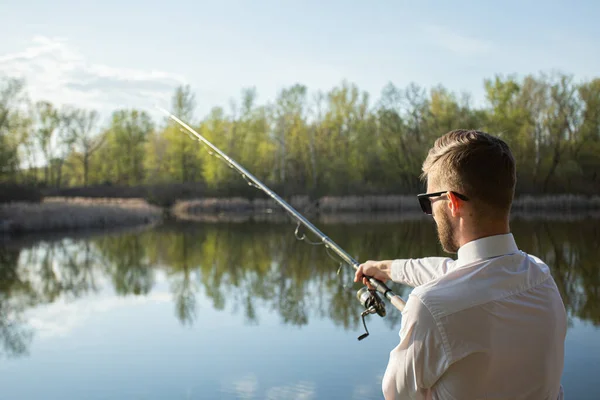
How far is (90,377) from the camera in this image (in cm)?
460

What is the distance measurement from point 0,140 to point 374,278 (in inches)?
895

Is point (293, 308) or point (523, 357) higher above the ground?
point (523, 357)

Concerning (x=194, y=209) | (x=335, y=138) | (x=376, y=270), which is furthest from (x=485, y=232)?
(x=335, y=138)

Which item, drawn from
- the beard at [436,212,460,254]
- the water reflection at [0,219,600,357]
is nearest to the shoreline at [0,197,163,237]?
the water reflection at [0,219,600,357]

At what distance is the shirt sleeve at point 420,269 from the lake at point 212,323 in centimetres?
241

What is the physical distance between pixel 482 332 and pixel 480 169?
1.08 ft

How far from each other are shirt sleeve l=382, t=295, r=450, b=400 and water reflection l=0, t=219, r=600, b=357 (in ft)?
15.7

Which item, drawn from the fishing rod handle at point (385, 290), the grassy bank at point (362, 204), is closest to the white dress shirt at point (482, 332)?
the fishing rod handle at point (385, 290)

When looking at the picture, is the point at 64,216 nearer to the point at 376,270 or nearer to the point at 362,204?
the point at 362,204

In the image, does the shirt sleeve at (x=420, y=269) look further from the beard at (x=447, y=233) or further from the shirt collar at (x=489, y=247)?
the shirt collar at (x=489, y=247)

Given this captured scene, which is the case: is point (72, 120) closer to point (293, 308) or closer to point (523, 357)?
point (293, 308)

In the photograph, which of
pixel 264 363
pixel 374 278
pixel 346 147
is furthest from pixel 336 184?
pixel 374 278

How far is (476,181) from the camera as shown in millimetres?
1257

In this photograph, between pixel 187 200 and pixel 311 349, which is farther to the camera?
pixel 187 200
